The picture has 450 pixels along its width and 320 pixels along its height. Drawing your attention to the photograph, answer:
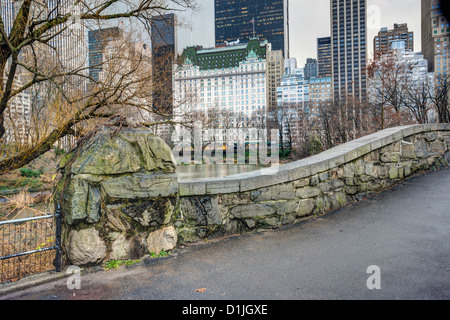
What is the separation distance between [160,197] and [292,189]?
2.22 m

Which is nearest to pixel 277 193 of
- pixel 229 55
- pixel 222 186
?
pixel 222 186

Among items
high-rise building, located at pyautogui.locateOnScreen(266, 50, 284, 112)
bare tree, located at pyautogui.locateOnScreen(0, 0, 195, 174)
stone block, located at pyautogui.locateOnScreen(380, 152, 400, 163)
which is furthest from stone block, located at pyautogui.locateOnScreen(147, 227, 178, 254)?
high-rise building, located at pyautogui.locateOnScreen(266, 50, 284, 112)

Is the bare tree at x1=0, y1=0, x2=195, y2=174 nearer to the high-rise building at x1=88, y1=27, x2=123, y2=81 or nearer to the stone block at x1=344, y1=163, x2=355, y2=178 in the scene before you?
the high-rise building at x1=88, y1=27, x2=123, y2=81

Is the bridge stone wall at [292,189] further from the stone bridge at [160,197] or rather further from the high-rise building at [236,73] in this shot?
the high-rise building at [236,73]

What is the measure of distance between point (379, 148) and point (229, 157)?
38785 millimetres

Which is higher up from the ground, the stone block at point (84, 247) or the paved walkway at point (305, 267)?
the stone block at point (84, 247)

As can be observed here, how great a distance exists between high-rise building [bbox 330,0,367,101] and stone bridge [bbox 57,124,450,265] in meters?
169

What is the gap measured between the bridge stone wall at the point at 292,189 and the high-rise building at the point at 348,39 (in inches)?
6589

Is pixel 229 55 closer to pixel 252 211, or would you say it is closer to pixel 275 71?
pixel 275 71

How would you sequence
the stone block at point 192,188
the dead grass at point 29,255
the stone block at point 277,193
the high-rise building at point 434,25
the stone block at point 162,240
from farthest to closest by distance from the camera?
the stone block at point 277,193
the stone block at point 192,188
the dead grass at point 29,255
the stone block at point 162,240
the high-rise building at point 434,25

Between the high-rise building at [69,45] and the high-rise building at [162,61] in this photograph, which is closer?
the high-rise building at [69,45]

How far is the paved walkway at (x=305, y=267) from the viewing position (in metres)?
2.91

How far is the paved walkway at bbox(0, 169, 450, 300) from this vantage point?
115 inches

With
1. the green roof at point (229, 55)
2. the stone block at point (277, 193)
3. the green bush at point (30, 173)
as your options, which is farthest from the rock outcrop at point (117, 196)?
the green roof at point (229, 55)
